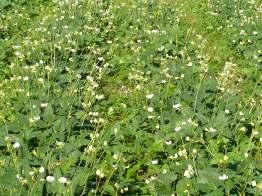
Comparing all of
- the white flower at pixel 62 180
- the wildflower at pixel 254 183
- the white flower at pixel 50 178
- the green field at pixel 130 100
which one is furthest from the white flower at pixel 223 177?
the white flower at pixel 50 178

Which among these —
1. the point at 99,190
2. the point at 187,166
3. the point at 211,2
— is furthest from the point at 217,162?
the point at 211,2

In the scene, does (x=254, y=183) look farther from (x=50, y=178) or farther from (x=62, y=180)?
(x=50, y=178)

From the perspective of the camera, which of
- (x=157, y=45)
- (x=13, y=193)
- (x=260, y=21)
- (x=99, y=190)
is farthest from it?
(x=260, y=21)

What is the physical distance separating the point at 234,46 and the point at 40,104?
5.14m

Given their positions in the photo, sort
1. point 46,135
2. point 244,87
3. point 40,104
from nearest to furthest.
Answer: point 46,135
point 40,104
point 244,87

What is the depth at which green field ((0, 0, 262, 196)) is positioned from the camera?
6.02 m

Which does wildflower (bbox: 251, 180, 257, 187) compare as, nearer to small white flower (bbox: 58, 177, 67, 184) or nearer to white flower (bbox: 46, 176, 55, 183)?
small white flower (bbox: 58, 177, 67, 184)

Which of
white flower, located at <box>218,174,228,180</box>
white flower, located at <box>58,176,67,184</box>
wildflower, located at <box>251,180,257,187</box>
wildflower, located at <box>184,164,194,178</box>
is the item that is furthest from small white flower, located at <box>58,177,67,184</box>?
wildflower, located at <box>251,180,257,187</box>

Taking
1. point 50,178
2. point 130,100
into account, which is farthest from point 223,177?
point 130,100

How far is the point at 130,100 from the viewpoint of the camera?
861 centimetres

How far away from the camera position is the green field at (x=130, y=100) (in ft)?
19.8

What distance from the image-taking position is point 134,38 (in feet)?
35.6

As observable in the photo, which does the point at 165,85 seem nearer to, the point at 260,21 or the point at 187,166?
the point at 187,166

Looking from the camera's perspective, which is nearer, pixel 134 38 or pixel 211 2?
pixel 134 38
